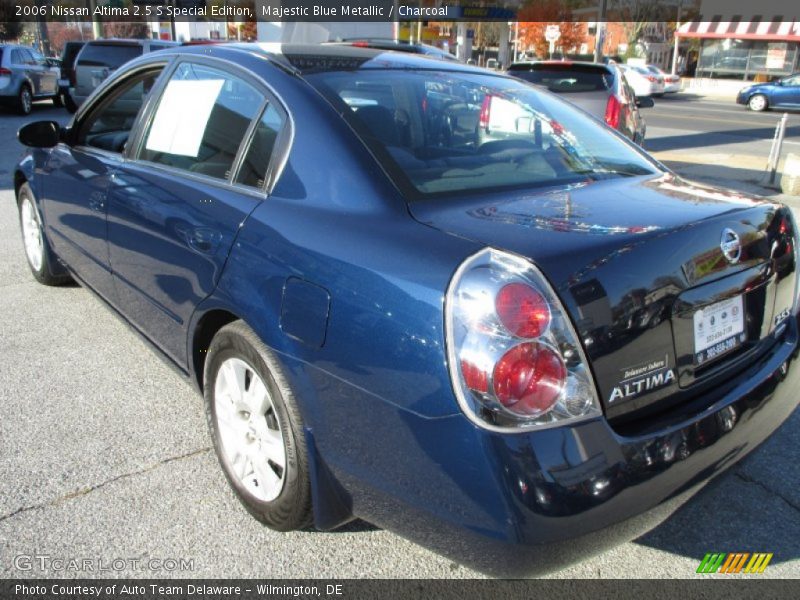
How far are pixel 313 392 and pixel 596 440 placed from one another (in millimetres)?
831

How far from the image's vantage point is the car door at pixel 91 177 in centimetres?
348

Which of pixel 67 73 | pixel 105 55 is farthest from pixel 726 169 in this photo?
pixel 67 73

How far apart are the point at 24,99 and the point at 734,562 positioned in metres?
18.9

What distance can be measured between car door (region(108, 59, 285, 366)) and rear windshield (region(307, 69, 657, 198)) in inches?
13.9

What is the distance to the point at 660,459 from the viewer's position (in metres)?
1.86

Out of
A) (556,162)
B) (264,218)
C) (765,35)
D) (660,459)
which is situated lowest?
(660,459)

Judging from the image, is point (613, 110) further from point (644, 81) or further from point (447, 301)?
point (644, 81)

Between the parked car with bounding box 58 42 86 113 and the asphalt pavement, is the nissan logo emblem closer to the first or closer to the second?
the asphalt pavement

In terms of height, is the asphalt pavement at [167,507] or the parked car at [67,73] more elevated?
the parked car at [67,73]

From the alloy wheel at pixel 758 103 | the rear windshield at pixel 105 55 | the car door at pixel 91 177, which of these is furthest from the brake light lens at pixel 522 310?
the alloy wheel at pixel 758 103

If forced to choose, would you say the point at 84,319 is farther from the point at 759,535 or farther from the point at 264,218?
the point at 759,535

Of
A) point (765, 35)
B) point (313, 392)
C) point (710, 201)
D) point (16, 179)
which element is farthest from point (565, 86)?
point (765, 35)

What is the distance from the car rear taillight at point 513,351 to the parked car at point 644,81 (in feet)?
102

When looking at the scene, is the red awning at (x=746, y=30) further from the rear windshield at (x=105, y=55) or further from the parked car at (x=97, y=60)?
the rear windshield at (x=105, y=55)
